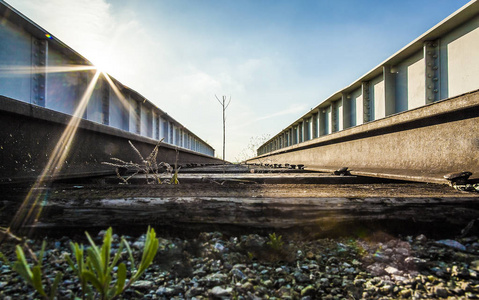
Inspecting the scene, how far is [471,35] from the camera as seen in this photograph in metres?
2.87

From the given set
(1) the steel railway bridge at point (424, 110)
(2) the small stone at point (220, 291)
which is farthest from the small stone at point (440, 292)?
(1) the steel railway bridge at point (424, 110)

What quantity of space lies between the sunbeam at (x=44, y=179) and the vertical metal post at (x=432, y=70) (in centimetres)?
437

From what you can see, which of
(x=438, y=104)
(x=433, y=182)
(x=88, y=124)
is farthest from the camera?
(x=88, y=124)

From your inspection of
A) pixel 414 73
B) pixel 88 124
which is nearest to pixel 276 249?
pixel 88 124

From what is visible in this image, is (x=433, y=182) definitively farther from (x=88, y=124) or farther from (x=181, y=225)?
(x=88, y=124)

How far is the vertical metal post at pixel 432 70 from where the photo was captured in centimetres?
342

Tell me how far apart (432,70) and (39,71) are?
5821 millimetres

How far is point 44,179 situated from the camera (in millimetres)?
2291

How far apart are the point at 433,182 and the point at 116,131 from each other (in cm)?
405

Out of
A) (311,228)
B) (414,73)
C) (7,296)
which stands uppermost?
(414,73)

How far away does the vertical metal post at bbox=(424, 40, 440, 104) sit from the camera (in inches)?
135

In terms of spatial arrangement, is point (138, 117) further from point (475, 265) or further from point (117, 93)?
point (475, 265)

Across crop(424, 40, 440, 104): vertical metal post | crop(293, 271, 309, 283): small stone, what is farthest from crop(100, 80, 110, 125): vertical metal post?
crop(424, 40, 440, 104): vertical metal post

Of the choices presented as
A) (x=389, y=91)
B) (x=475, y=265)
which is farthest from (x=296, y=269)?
(x=389, y=91)
